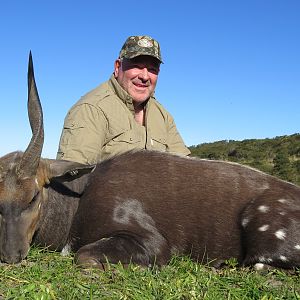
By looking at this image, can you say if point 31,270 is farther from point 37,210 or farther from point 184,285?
point 184,285

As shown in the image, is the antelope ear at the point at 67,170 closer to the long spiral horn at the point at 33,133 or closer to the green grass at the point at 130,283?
the long spiral horn at the point at 33,133

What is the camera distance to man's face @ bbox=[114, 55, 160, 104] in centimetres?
805

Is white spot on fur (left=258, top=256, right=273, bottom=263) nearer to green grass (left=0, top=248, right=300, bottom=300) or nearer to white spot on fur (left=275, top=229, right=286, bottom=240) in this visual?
white spot on fur (left=275, top=229, right=286, bottom=240)

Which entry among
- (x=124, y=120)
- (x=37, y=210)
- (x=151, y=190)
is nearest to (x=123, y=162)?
(x=151, y=190)

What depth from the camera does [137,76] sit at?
8.08 metres

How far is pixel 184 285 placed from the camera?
412cm

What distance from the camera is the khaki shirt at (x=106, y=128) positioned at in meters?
7.04

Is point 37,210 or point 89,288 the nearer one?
point 89,288

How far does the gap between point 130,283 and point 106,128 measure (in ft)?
12.0

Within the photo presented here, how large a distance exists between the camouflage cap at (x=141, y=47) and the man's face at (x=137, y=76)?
127 mm

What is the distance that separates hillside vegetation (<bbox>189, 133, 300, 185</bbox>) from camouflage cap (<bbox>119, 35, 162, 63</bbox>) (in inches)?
459

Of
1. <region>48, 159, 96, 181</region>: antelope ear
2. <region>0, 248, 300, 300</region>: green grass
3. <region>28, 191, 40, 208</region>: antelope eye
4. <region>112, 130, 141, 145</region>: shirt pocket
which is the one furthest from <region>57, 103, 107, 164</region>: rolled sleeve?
<region>0, 248, 300, 300</region>: green grass

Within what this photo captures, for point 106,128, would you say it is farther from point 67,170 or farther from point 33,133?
point 33,133

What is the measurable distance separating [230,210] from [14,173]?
225 cm
